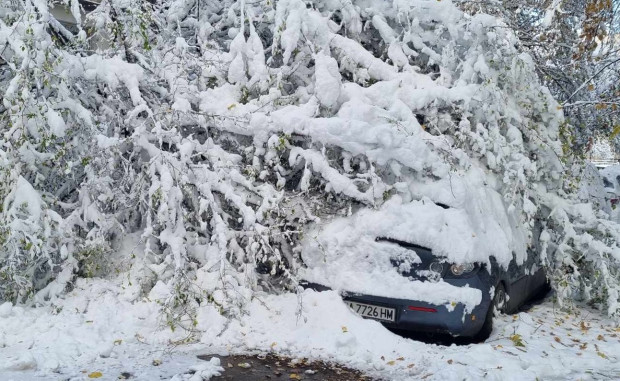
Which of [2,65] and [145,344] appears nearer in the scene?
[145,344]

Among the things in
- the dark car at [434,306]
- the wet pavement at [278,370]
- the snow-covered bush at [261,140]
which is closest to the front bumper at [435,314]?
the dark car at [434,306]

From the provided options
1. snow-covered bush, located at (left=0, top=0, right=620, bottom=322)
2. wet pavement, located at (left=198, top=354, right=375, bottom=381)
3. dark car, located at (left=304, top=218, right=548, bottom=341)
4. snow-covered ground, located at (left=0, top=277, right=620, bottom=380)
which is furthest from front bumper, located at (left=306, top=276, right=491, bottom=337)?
wet pavement, located at (left=198, top=354, right=375, bottom=381)

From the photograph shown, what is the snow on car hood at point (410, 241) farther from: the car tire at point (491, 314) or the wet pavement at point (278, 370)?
the wet pavement at point (278, 370)

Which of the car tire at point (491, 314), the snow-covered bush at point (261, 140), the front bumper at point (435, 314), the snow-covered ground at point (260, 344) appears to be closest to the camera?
the snow-covered ground at point (260, 344)

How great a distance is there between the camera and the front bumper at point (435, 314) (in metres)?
5.20

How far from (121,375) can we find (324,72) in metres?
3.32

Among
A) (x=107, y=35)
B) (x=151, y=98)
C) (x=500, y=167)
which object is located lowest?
(x=500, y=167)

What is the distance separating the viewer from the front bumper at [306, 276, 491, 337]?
5199 millimetres

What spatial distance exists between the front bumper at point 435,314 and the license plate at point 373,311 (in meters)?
0.03

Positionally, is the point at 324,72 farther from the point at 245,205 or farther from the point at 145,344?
the point at 145,344

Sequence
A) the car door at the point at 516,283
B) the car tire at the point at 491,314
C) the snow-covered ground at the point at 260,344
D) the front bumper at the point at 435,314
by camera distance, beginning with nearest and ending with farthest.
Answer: the snow-covered ground at the point at 260,344
the front bumper at the point at 435,314
the car tire at the point at 491,314
the car door at the point at 516,283

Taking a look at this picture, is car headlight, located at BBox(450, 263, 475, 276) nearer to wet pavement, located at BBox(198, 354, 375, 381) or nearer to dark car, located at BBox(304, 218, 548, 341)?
dark car, located at BBox(304, 218, 548, 341)

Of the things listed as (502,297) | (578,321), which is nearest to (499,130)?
(502,297)

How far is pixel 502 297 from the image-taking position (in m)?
5.95
